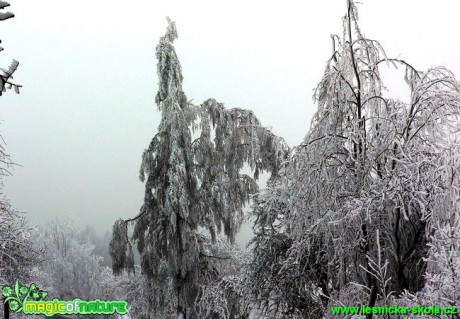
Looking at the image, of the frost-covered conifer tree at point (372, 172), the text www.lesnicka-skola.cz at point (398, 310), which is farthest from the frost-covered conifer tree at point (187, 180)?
the text www.lesnicka-skola.cz at point (398, 310)

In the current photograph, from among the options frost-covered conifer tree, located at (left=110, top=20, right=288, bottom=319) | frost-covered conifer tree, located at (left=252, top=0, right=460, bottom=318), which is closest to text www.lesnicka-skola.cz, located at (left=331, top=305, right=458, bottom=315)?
frost-covered conifer tree, located at (left=252, top=0, right=460, bottom=318)

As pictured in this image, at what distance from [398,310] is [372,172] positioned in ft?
5.79

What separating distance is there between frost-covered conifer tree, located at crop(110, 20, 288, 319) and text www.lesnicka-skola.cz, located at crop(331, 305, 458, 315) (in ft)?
23.3

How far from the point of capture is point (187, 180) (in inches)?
527

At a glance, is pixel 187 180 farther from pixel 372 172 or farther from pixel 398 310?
pixel 398 310

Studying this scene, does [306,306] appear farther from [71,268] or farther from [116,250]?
[71,268]

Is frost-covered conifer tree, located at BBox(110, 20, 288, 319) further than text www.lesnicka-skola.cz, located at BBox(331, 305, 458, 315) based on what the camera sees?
Yes

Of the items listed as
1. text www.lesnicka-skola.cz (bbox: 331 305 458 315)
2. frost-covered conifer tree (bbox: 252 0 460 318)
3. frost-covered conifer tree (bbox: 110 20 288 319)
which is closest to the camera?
text www.lesnicka-skola.cz (bbox: 331 305 458 315)

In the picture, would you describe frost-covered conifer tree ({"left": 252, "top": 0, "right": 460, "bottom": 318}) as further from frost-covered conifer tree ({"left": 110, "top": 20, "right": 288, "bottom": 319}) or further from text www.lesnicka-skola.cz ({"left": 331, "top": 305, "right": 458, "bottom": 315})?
frost-covered conifer tree ({"left": 110, "top": 20, "right": 288, "bottom": 319})

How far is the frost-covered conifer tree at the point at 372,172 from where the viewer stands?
573 centimetres

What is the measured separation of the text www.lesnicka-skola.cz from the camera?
4523 millimetres

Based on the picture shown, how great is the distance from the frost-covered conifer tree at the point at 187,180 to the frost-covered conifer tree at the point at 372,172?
20.2 feet

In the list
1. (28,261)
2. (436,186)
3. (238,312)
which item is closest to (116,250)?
(28,261)

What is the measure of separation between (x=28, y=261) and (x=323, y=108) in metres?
9.20
